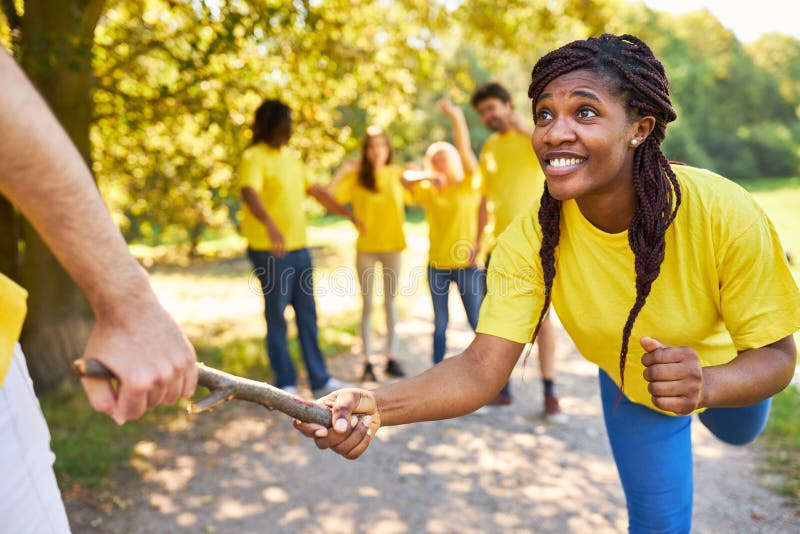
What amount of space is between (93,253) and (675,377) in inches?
56.8

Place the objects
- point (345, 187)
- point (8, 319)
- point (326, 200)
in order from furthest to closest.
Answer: point (345, 187) → point (326, 200) → point (8, 319)

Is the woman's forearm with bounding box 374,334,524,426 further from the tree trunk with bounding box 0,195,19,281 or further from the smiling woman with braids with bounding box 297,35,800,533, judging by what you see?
the tree trunk with bounding box 0,195,19,281

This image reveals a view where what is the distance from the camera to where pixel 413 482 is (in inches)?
163

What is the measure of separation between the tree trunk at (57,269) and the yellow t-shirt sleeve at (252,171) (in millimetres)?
1463

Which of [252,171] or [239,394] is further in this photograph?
[252,171]

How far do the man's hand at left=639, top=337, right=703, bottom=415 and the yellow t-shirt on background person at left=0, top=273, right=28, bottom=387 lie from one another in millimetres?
1518

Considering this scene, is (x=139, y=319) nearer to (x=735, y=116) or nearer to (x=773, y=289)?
(x=773, y=289)

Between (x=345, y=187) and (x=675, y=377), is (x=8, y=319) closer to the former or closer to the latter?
(x=675, y=377)

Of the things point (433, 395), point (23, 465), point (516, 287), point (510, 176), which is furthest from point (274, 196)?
point (23, 465)

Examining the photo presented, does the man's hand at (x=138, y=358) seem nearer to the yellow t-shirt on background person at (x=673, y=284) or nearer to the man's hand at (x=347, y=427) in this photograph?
the man's hand at (x=347, y=427)

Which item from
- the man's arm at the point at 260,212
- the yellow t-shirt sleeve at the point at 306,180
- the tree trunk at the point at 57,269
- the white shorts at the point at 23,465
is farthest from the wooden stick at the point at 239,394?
the tree trunk at the point at 57,269

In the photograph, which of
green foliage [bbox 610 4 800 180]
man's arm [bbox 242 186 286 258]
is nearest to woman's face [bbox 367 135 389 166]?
man's arm [bbox 242 186 286 258]

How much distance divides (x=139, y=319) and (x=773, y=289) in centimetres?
177

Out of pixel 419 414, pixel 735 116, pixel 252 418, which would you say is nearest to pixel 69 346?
pixel 252 418
